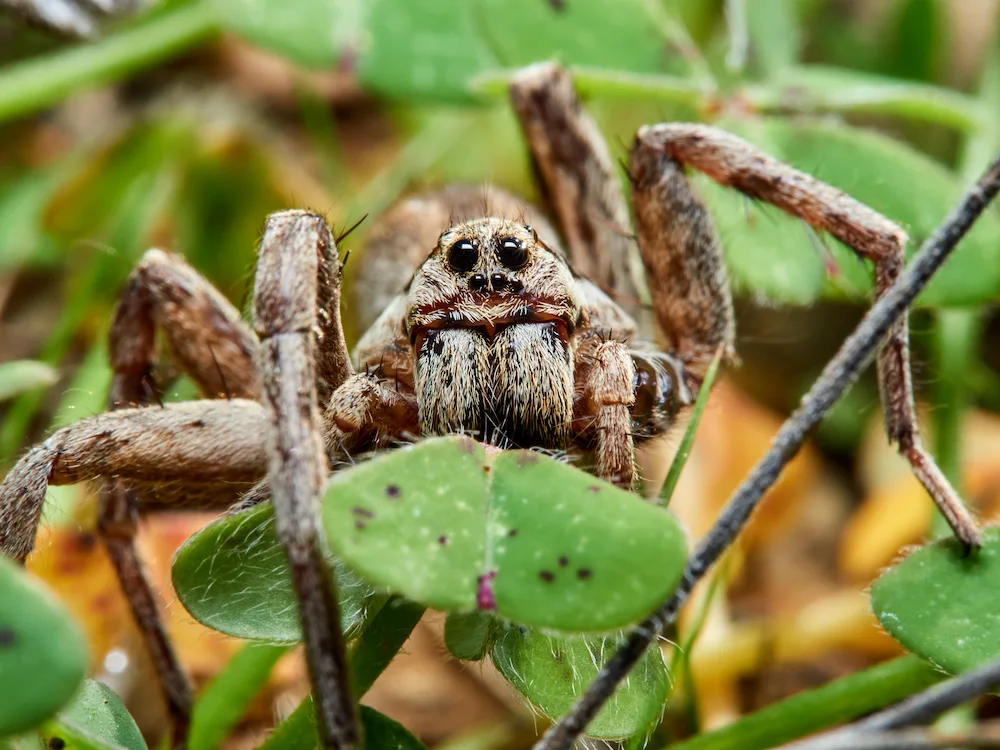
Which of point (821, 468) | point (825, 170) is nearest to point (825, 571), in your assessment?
point (821, 468)

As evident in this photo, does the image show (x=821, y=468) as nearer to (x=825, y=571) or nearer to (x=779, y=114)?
(x=825, y=571)

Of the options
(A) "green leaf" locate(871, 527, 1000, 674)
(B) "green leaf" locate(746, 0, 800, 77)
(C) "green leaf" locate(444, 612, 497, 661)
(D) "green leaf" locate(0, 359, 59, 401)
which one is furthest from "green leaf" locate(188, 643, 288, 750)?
(B) "green leaf" locate(746, 0, 800, 77)

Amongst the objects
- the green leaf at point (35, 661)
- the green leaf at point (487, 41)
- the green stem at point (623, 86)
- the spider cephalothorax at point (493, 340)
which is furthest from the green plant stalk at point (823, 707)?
the green leaf at point (487, 41)

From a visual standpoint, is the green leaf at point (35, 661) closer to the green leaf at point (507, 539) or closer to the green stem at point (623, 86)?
the green leaf at point (507, 539)

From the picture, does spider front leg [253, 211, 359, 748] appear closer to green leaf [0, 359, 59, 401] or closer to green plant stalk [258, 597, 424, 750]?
green plant stalk [258, 597, 424, 750]

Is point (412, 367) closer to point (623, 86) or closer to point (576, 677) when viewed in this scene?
point (576, 677)
